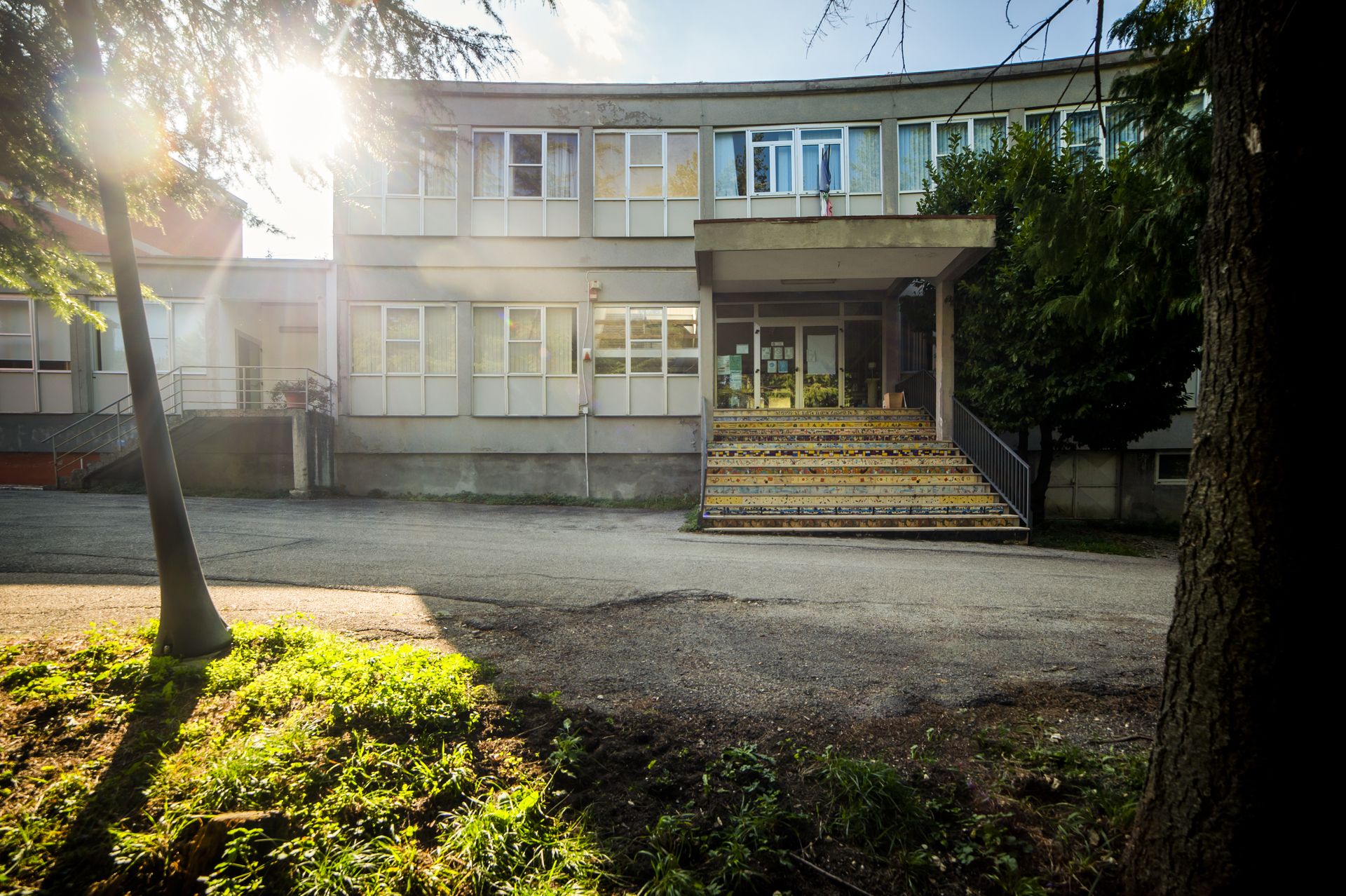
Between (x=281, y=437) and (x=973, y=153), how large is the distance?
1646cm

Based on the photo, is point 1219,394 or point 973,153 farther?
point 973,153

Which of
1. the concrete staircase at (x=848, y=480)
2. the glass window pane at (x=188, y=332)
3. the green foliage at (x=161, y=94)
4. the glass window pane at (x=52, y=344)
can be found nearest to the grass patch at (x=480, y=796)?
the green foliage at (x=161, y=94)

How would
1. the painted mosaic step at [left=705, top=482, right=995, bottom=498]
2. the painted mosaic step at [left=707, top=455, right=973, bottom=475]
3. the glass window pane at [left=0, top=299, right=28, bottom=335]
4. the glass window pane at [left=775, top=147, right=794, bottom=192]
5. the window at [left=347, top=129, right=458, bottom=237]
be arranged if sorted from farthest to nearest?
the glass window pane at [left=775, top=147, right=794, bottom=192] < the glass window pane at [left=0, top=299, right=28, bottom=335] < the window at [left=347, top=129, right=458, bottom=237] < the painted mosaic step at [left=707, top=455, right=973, bottom=475] < the painted mosaic step at [left=705, top=482, right=995, bottom=498]

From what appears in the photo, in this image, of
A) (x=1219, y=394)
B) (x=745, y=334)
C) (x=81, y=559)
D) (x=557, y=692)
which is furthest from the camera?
(x=745, y=334)

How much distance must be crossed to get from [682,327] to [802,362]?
337 cm

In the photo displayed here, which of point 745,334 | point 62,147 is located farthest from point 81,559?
point 745,334

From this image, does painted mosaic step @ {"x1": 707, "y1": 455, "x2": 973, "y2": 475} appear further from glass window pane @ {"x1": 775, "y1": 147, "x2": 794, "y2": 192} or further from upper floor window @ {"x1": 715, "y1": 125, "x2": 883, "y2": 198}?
glass window pane @ {"x1": 775, "y1": 147, "x2": 794, "y2": 192}

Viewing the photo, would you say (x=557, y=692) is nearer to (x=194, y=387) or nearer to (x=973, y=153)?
(x=973, y=153)

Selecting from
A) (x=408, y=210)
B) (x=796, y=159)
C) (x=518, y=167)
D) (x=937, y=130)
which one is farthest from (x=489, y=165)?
(x=937, y=130)

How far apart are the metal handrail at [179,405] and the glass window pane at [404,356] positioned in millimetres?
1499

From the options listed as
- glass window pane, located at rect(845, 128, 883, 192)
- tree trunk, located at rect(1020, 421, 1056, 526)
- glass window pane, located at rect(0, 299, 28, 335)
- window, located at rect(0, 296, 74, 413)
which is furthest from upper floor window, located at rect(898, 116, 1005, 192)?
glass window pane, located at rect(0, 299, 28, 335)

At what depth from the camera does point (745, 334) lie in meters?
16.8

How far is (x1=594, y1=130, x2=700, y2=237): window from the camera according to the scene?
51.3ft

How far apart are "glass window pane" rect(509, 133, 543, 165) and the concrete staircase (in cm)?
780
